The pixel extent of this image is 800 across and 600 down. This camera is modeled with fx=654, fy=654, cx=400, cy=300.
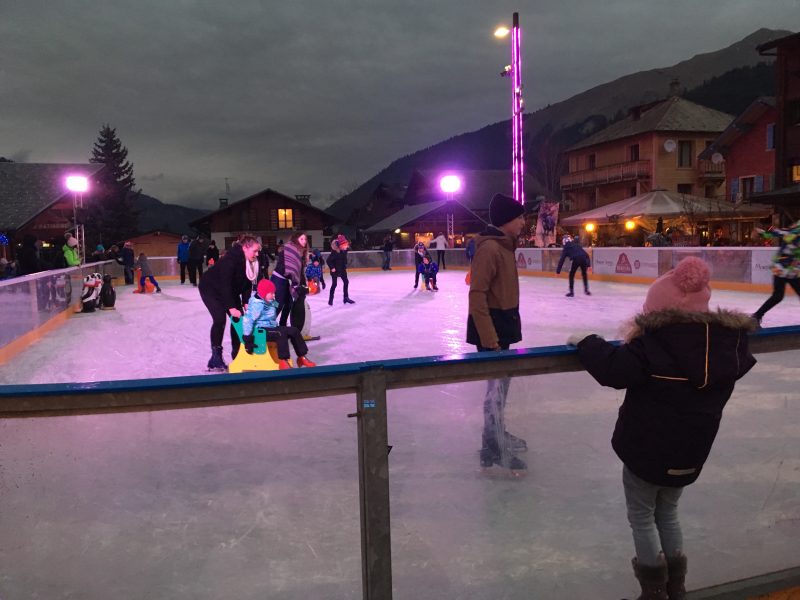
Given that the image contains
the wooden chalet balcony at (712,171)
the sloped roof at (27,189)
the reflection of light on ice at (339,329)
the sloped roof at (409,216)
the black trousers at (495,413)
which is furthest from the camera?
the sloped roof at (409,216)

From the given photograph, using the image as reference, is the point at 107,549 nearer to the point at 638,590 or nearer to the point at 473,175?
the point at 638,590

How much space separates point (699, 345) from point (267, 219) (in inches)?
1969

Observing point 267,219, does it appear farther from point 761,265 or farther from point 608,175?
point 761,265

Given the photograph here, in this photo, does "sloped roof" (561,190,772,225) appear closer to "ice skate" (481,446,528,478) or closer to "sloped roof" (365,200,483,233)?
"sloped roof" (365,200,483,233)

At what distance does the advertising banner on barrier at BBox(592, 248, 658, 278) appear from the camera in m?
15.5

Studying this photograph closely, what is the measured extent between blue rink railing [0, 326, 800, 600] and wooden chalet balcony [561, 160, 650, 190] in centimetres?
4024

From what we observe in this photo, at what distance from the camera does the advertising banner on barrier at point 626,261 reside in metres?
15.5

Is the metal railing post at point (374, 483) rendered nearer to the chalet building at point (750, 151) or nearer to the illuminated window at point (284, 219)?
the chalet building at point (750, 151)

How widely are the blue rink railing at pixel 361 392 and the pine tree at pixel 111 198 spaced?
161ft

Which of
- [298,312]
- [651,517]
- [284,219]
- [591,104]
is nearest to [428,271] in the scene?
[298,312]

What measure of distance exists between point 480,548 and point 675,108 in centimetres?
4259

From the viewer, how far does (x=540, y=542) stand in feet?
7.91

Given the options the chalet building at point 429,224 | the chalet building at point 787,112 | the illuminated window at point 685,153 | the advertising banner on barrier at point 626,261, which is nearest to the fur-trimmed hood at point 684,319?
the advertising banner on barrier at point 626,261

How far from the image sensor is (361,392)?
1719 mm
